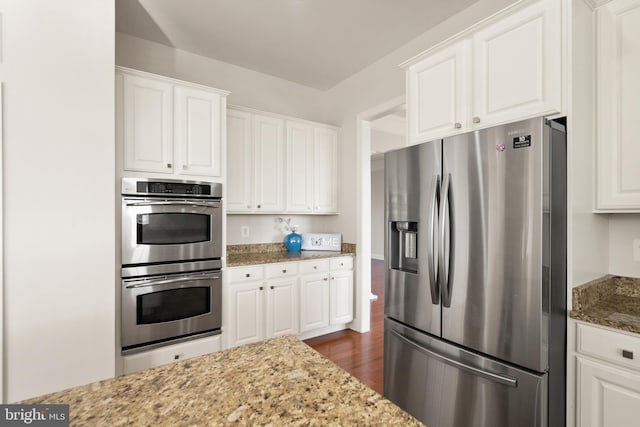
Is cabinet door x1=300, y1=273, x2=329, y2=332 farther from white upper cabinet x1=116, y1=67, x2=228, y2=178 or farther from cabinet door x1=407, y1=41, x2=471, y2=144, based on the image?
cabinet door x1=407, y1=41, x2=471, y2=144

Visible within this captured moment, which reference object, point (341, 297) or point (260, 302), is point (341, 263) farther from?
point (260, 302)

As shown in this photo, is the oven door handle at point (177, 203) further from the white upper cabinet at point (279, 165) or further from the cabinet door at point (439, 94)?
the cabinet door at point (439, 94)

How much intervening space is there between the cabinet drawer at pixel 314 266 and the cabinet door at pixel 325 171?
2.13ft

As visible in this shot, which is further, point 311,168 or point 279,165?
point 311,168

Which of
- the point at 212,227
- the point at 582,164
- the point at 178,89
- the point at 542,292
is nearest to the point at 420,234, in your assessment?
the point at 542,292

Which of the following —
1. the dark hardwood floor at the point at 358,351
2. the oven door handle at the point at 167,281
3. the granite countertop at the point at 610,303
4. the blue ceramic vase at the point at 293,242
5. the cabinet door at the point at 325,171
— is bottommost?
the dark hardwood floor at the point at 358,351

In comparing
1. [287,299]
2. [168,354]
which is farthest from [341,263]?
[168,354]

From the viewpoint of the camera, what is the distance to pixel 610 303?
65.1 inches

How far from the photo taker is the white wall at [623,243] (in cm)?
177

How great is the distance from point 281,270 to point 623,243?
253 cm

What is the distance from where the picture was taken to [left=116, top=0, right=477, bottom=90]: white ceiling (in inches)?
98.0

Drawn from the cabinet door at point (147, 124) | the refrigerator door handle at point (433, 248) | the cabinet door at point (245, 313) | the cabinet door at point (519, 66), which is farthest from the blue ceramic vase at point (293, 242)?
the cabinet door at point (519, 66)

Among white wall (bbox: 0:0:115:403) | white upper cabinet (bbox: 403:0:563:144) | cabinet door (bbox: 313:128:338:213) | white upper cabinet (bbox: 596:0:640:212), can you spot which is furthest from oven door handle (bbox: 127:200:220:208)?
white upper cabinet (bbox: 596:0:640:212)

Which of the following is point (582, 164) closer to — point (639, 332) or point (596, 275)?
point (596, 275)
